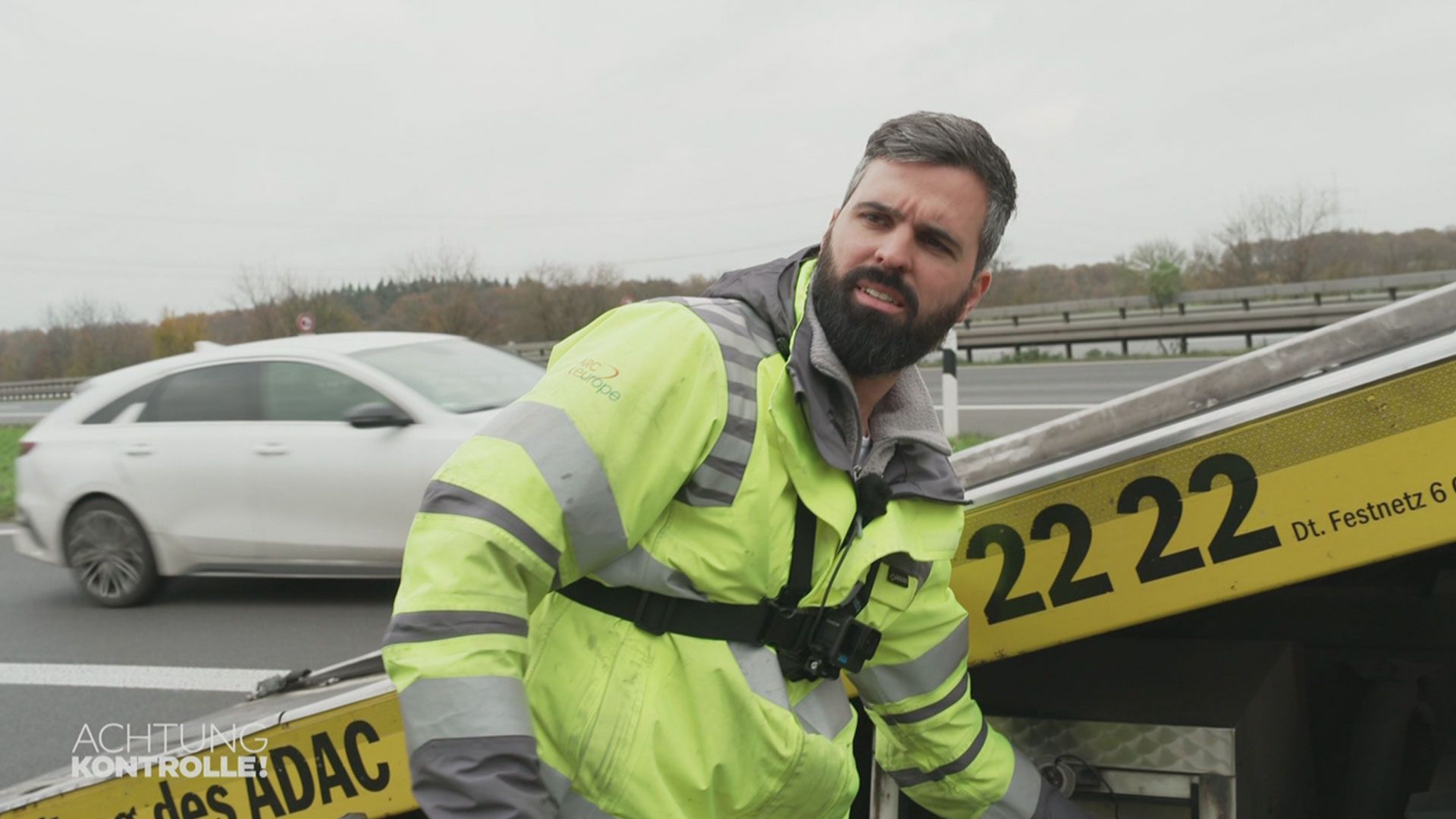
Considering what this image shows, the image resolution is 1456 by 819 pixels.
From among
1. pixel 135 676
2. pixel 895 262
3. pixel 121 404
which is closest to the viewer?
pixel 895 262

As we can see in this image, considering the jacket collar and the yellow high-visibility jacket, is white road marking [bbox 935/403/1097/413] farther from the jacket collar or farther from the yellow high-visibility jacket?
the yellow high-visibility jacket

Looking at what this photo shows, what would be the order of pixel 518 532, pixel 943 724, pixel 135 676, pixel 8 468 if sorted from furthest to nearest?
pixel 8 468 < pixel 135 676 < pixel 943 724 < pixel 518 532

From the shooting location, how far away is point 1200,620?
2805 millimetres

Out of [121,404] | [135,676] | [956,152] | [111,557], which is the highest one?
[956,152]

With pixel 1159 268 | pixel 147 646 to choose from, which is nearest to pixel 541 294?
pixel 1159 268

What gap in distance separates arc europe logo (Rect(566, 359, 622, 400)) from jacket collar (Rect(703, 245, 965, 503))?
28cm

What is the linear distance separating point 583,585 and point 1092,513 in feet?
2.87

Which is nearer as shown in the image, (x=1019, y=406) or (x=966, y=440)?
(x=966, y=440)

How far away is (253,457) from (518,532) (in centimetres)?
552

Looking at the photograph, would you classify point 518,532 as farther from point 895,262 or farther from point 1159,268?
point 1159,268

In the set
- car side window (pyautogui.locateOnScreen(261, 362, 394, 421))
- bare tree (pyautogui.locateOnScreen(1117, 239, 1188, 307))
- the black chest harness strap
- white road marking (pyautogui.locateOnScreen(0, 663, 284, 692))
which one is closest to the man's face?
the black chest harness strap

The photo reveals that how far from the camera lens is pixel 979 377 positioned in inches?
760

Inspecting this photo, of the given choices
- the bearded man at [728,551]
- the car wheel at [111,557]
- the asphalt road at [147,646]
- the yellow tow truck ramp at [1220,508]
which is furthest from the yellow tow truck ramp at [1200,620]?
the car wheel at [111,557]

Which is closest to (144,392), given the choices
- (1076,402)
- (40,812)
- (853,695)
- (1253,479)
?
(40,812)
